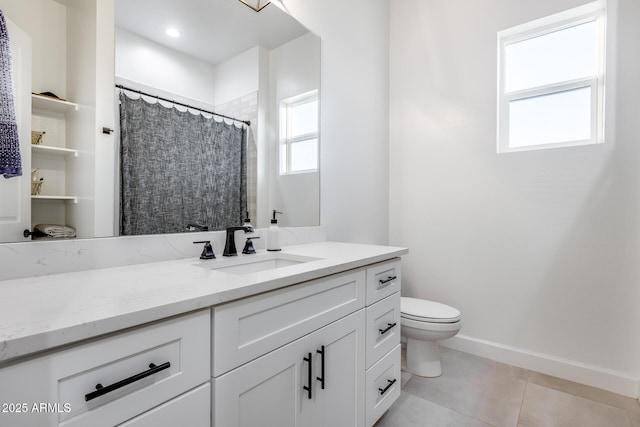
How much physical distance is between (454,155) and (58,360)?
7.87 ft

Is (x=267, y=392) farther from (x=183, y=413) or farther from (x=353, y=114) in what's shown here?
(x=353, y=114)

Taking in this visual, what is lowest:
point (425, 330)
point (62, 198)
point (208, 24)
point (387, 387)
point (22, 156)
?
point (387, 387)

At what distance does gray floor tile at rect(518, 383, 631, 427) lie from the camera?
1504 mm

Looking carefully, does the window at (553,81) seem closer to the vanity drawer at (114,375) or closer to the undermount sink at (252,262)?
the undermount sink at (252,262)

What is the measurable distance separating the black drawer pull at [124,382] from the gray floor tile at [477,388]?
160 cm

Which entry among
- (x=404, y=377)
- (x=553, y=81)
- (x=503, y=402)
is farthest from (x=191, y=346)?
(x=553, y=81)

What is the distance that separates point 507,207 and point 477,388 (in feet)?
3.85

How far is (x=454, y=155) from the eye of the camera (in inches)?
90.0

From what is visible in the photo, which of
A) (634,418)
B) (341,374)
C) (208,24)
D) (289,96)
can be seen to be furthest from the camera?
(289,96)

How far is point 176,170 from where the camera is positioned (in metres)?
1.26

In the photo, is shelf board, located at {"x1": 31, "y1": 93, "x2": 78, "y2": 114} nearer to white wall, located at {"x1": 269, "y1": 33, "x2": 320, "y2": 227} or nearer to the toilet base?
white wall, located at {"x1": 269, "y1": 33, "x2": 320, "y2": 227}

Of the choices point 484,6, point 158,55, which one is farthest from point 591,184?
point 158,55

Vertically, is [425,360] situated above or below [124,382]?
below

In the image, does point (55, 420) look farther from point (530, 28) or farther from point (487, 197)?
point (530, 28)
